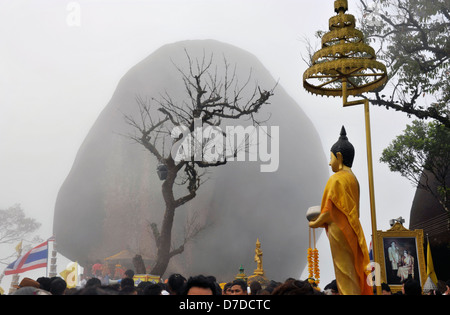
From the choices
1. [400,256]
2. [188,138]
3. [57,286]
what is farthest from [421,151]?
[57,286]

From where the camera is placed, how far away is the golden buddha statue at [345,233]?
437 centimetres

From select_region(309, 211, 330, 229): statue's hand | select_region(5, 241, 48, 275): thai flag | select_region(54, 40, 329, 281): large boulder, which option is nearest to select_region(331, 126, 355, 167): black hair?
select_region(309, 211, 330, 229): statue's hand

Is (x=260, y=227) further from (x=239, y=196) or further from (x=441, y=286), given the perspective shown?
(x=441, y=286)

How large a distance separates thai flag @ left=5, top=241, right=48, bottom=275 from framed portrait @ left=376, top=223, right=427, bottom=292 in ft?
23.8

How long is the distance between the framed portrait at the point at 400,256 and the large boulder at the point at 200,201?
5347 mm

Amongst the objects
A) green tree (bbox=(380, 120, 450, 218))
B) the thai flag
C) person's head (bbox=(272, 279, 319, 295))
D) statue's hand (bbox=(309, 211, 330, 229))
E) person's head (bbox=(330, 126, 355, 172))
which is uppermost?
green tree (bbox=(380, 120, 450, 218))

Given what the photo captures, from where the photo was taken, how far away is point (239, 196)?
15.0m

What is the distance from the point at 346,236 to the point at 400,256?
238 inches

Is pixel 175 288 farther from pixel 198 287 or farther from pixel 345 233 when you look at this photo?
pixel 345 233

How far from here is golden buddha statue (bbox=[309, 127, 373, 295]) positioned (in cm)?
437

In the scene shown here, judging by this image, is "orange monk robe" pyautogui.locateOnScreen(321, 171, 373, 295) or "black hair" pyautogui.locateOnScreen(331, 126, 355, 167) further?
"black hair" pyautogui.locateOnScreen(331, 126, 355, 167)

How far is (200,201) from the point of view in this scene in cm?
1520

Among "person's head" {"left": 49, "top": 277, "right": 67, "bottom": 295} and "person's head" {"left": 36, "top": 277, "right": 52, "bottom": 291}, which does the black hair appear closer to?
"person's head" {"left": 49, "top": 277, "right": 67, "bottom": 295}

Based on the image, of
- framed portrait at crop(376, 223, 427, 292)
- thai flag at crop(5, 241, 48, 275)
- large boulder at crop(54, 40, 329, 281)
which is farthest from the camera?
large boulder at crop(54, 40, 329, 281)
